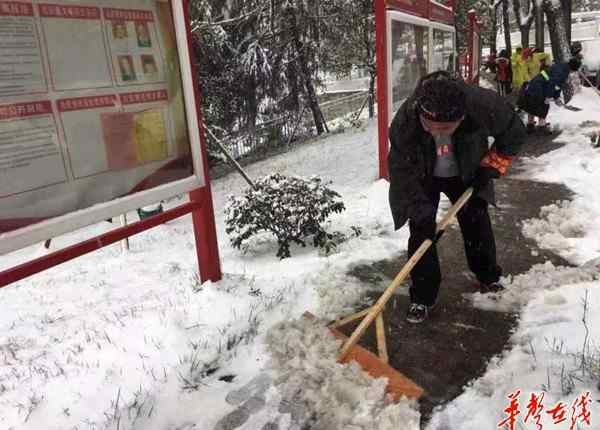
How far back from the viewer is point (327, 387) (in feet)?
8.14

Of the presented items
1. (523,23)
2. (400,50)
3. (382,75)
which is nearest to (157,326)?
(382,75)

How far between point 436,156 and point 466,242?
773mm

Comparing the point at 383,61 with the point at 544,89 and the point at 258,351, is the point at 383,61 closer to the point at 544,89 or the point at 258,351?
the point at 258,351

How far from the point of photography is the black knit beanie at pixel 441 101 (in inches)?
97.3

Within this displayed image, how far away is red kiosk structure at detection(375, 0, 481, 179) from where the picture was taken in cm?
589

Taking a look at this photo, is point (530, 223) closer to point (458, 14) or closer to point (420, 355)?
point (420, 355)

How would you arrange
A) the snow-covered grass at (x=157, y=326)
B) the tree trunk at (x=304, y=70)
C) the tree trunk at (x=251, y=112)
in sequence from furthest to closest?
1. the tree trunk at (x=251, y=112)
2. the tree trunk at (x=304, y=70)
3. the snow-covered grass at (x=157, y=326)

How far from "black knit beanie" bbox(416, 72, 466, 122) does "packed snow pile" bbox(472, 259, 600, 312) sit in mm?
1455

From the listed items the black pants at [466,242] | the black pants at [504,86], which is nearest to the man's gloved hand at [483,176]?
the black pants at [466,242]

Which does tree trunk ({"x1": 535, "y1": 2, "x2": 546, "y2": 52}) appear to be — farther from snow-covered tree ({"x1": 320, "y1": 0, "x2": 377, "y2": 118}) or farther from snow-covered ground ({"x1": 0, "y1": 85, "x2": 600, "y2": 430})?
snow-covered ground ({"x1": 0, "y1": 85, "x2": 600, "y2": 430})

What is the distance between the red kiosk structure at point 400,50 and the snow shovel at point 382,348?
3.41 meters

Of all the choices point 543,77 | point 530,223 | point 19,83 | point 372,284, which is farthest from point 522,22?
point 19,83

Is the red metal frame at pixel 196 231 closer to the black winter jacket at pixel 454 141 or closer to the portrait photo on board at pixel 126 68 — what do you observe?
the portrait photo on board at pixel 126 68

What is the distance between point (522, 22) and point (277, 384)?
85.2 feet
